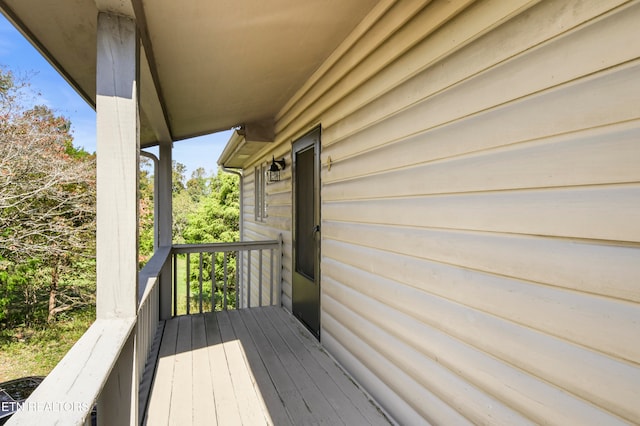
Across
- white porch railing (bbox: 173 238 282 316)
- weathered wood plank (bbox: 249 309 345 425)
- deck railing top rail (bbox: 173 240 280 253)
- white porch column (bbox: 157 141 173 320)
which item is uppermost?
white porch column (bbox: 157 141 173 320)

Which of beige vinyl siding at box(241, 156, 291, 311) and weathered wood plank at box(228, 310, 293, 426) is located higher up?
beige vinyl siding at box(241, 156, 291, 311)

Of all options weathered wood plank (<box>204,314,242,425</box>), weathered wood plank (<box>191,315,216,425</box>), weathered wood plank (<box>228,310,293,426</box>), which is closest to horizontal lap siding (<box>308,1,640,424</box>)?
weathered wood plank (<box>228,310,293,426</box>)

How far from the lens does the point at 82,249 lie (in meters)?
8.33

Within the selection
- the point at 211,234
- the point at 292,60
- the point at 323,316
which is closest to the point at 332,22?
the point at 292,60

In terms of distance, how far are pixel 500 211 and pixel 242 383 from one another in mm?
2250

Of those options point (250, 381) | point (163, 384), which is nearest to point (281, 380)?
point (250, 381)

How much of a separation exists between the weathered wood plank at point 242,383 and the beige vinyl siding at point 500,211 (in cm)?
77

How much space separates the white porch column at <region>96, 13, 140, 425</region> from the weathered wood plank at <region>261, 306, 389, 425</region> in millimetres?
1331

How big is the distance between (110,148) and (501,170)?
1.79 m

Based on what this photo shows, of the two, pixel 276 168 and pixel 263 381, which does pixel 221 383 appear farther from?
pixel 276 168

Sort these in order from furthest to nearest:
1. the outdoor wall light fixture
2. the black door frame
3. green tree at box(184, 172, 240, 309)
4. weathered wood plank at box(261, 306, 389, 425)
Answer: green tree at box(184, 172, 240, 309), the outdoor wall light fixture, the black door frame, weathered wood plank at box(261, 306, 389, 425)

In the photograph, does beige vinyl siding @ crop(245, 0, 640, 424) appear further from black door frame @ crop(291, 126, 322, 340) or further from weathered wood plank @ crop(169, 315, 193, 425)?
weathered wood plank @ crop(169, 315, 193, 425)

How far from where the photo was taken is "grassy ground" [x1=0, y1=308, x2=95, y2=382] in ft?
24.4

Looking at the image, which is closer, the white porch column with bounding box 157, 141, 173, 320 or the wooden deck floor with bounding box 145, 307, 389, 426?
the wooden deck floor with bounding box 145, 307, 389, 426
